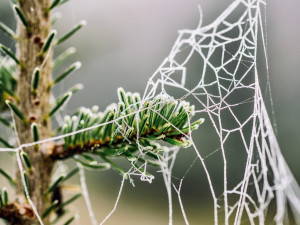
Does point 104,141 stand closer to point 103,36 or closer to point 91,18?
point 103,36

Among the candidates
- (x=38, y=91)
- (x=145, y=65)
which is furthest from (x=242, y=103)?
(x=145, y=65)

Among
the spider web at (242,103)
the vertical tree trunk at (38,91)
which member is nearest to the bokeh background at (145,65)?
the spider web at (242,103)

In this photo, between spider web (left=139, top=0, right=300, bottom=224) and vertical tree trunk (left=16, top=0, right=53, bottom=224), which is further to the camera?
vertical tree trunk (left=16, top=0, right=53, bottom=224)

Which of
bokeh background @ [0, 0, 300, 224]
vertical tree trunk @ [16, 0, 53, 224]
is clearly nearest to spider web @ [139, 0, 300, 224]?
vertical tree trunk @ [16, 0, 53, 224]

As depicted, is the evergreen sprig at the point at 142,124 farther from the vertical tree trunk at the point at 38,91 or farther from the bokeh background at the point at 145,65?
the bokeh background at the point at 145,65

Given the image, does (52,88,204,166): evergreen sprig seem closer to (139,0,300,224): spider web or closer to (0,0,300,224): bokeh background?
(139,0,300,224): spider web
